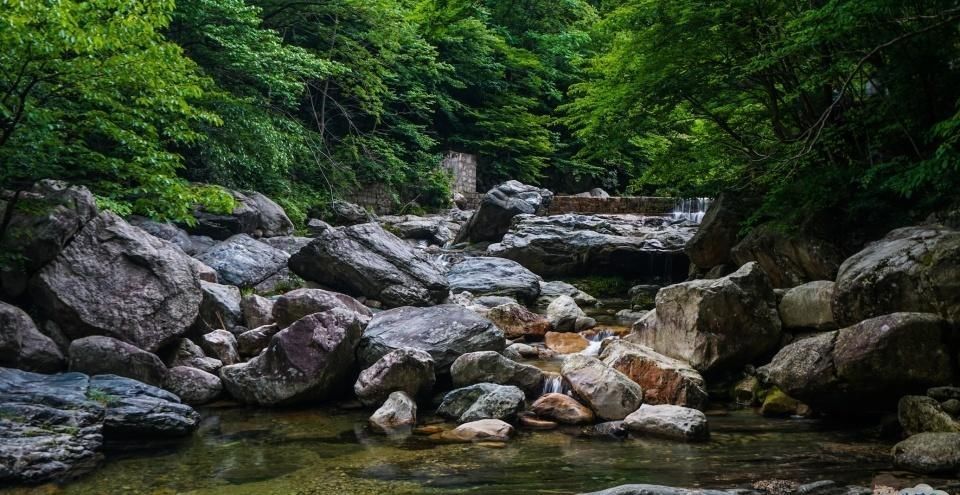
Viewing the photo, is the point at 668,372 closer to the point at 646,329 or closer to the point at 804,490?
the point at 646,329

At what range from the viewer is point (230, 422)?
7.55 metres

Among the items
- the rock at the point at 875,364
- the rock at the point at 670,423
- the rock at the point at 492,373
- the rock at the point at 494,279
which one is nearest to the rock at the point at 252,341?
the rock at the point at 492,373

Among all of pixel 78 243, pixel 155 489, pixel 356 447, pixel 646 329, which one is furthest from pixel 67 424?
pixel 646 329

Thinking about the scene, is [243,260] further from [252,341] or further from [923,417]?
[923,417]

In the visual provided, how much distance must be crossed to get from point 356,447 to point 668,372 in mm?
3653

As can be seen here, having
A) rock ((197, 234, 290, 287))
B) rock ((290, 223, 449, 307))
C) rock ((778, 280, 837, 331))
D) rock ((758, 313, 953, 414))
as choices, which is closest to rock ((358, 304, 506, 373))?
rock ((290, 223, 449, 307))

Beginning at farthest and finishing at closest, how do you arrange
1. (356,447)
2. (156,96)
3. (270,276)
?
(270,276)
(156,96)
(356,447)

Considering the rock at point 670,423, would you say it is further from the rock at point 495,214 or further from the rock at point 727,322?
the rock at point 495,214

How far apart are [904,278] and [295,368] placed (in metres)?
6.74

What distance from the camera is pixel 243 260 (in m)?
13.4

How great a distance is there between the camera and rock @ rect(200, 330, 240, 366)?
912 centimetres

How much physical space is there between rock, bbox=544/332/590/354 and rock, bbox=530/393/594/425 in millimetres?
3208

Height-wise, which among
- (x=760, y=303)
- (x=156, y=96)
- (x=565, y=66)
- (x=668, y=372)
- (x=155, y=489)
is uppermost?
(x=565, y=66)

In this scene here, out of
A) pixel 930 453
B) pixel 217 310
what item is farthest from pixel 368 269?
pixel 930 453
